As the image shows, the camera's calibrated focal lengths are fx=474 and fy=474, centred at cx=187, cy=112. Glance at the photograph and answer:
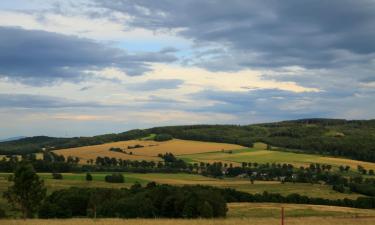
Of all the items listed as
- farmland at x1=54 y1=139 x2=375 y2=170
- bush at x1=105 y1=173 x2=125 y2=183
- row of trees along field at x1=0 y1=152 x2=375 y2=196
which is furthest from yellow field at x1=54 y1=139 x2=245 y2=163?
bush at x1=105 y1=173 x2=125 y2=183

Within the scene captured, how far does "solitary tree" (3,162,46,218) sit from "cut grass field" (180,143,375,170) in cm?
10657

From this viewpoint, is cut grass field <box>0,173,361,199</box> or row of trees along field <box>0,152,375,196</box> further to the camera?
row of trees along field <box>0,152,375,196</box>

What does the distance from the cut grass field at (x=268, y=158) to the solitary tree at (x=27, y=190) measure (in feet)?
350

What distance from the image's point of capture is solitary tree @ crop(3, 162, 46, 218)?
61.2 m

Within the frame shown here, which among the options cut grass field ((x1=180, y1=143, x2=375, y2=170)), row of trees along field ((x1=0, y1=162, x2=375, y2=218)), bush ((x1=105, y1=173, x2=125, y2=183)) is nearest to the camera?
row of trees along field ((x1=0, y1=162, x2=375, y2=218))

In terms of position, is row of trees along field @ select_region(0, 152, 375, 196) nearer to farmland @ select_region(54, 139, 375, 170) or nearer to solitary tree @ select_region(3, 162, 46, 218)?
farmland @ select_region(54, 139, 375, 170)

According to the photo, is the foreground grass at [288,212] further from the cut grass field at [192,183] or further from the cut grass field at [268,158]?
the cut grass field at [268,158]

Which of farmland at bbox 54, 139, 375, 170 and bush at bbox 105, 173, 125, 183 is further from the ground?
farmland at bbox 54, 139, 375, 170

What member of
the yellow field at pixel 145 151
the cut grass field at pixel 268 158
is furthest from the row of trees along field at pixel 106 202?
the cut grass field at pixel 268 158

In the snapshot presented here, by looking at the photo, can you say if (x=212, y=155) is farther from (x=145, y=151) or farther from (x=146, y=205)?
(x=146, y=205)

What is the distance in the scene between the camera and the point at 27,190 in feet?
201

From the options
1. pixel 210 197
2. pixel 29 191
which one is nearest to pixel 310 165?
pixel 210 197

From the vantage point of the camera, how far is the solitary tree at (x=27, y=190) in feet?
201

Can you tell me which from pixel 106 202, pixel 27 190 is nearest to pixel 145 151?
pixel 106 202
